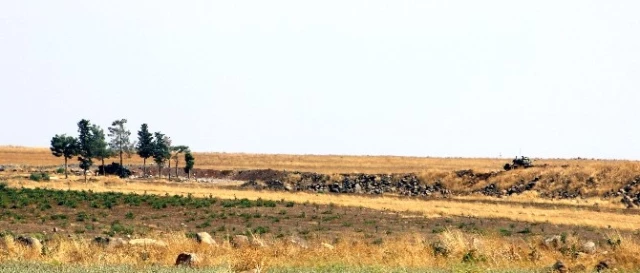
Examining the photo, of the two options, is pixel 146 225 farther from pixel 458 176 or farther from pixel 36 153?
pixel 36 153

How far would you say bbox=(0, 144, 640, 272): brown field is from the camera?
73.1 ft

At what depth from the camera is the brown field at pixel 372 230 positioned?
2228cm

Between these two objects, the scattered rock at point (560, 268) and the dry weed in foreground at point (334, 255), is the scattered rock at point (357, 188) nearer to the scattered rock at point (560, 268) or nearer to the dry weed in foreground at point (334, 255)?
the dry weed in foreground at point (334, 255)

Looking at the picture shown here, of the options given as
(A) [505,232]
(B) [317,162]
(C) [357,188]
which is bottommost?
(A) [505,232]


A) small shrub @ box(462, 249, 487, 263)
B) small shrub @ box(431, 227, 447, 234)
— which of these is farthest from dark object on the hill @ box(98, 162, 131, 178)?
small shrub @ box(462, 249, 487, 263)

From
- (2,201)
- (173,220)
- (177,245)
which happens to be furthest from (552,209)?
(177,245)

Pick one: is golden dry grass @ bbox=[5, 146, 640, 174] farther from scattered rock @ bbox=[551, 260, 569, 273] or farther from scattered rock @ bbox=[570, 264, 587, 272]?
scattered rock @ bbox=[551, 260, 569, 273]

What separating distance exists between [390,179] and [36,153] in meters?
98.3

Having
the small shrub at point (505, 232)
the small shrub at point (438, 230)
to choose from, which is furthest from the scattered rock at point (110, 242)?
the small shrub at point (505, 232)

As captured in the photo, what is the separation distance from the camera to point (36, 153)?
173000 mm

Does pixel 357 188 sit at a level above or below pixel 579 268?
above

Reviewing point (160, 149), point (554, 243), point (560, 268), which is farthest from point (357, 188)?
point (560, 268)

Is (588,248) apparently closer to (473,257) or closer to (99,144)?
(473,257)

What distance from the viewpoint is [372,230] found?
3847cm
